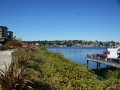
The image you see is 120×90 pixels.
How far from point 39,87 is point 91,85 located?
2.09 m

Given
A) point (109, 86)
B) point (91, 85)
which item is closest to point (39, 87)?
point (91, 85)

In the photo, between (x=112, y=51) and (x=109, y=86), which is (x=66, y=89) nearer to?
(x=109, y=86)

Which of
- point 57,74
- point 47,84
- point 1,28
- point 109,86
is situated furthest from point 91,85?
point 1,28

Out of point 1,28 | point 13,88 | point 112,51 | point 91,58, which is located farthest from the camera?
point 1,28

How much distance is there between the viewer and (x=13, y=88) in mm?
7082

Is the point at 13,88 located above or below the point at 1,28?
below

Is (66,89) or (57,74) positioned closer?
(66,89)

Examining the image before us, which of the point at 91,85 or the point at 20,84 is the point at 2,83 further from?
the point at 91,85

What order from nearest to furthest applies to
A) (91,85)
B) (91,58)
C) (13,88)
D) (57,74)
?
(13,88) < (91,85) < (57,74) < (91,58)

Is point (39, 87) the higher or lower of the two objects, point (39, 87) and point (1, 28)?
the lower

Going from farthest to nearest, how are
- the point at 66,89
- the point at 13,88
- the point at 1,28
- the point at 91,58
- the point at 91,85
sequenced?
the point at 1,28 → the point at 91,58 → the point at 91,85 → the point at 66,89 → the point at 13,88

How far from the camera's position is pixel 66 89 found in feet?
25.6

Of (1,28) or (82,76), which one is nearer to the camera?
(82,76)

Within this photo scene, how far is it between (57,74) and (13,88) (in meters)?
3.69
